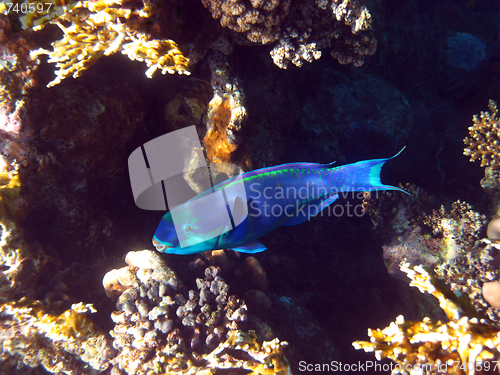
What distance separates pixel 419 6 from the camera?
515 cm

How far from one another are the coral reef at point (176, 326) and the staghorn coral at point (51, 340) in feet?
0.77

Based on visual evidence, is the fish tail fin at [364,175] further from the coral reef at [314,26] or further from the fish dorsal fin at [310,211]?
the coral reef at [314,26]

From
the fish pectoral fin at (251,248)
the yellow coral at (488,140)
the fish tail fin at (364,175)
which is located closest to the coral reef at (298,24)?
the fish tail fin at (364,175)

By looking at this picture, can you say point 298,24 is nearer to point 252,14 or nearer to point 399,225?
point 252,14

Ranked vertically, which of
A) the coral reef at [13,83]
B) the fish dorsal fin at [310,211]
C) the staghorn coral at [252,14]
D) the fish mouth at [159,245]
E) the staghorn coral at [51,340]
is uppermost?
the staghorn coral at [252,14]

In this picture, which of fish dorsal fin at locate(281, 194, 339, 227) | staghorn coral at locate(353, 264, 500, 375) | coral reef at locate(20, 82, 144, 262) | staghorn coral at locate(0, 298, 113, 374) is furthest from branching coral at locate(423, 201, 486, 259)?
staghorn coral at locate(0, 298, 113, 374)

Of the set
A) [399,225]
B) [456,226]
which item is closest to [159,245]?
[399,225]

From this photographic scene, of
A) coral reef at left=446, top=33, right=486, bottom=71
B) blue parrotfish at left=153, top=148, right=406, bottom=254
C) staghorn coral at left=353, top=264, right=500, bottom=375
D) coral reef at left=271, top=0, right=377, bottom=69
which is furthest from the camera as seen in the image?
coral reef at left=446, top=33, right=486, bottom=71

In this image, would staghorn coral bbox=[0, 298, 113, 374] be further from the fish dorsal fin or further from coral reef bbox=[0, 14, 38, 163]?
the fish dorsal fin

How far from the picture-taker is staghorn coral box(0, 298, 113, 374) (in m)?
2.12

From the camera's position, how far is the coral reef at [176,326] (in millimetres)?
2129

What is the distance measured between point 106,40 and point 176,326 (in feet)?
9.21

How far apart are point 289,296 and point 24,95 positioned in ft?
12.1

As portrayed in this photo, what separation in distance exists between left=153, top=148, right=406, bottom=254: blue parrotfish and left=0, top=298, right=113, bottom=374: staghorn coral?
1288 millimetres
